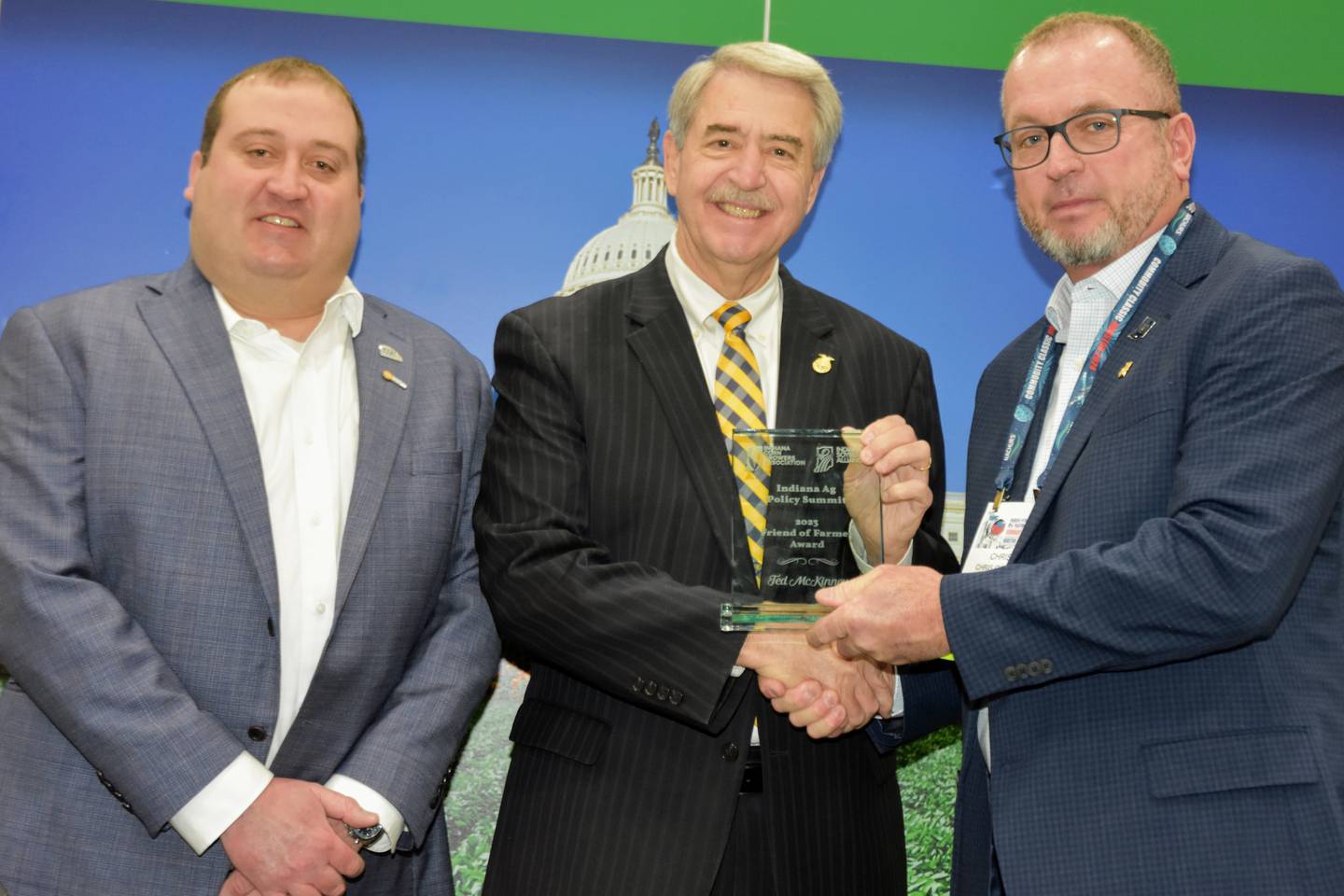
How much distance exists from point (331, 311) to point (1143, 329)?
2.01 m

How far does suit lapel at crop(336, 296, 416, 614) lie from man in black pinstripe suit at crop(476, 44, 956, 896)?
0.26m

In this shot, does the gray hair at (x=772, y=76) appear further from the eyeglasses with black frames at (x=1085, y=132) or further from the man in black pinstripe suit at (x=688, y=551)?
the eyeglasses with black frames at (x=1085, y=132)

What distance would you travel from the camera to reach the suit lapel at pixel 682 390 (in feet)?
9.25

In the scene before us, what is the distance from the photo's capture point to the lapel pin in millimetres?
2707

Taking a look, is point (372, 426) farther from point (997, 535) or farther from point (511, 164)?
point (997, 535)

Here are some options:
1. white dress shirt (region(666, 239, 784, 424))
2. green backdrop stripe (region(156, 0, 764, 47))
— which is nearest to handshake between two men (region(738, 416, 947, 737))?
white dress shirt (region(666, 239, 784, 424))

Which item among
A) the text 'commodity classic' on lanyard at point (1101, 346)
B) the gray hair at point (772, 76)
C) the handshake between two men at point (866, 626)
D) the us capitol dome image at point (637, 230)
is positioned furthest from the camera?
the us capitol dome image at point (637, 230)

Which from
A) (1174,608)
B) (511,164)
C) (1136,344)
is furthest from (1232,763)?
(511,164)

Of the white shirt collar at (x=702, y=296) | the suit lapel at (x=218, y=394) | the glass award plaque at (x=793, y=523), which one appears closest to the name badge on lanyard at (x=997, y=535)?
the glass award plaque at (x=793, y=523)

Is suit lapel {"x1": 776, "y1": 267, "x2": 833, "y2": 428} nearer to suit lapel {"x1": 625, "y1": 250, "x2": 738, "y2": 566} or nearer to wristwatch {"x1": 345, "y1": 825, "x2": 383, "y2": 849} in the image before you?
suit lapel {"x1": 625, "y1": 250, "x2": 738, "y2": 566}

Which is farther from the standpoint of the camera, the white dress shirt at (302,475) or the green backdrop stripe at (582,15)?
the green backdrop stripe at (582,15)

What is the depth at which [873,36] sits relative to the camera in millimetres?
4250

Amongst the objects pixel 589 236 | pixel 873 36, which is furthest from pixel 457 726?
pixel 873 36

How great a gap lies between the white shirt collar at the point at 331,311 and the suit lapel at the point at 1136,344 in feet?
5.90
